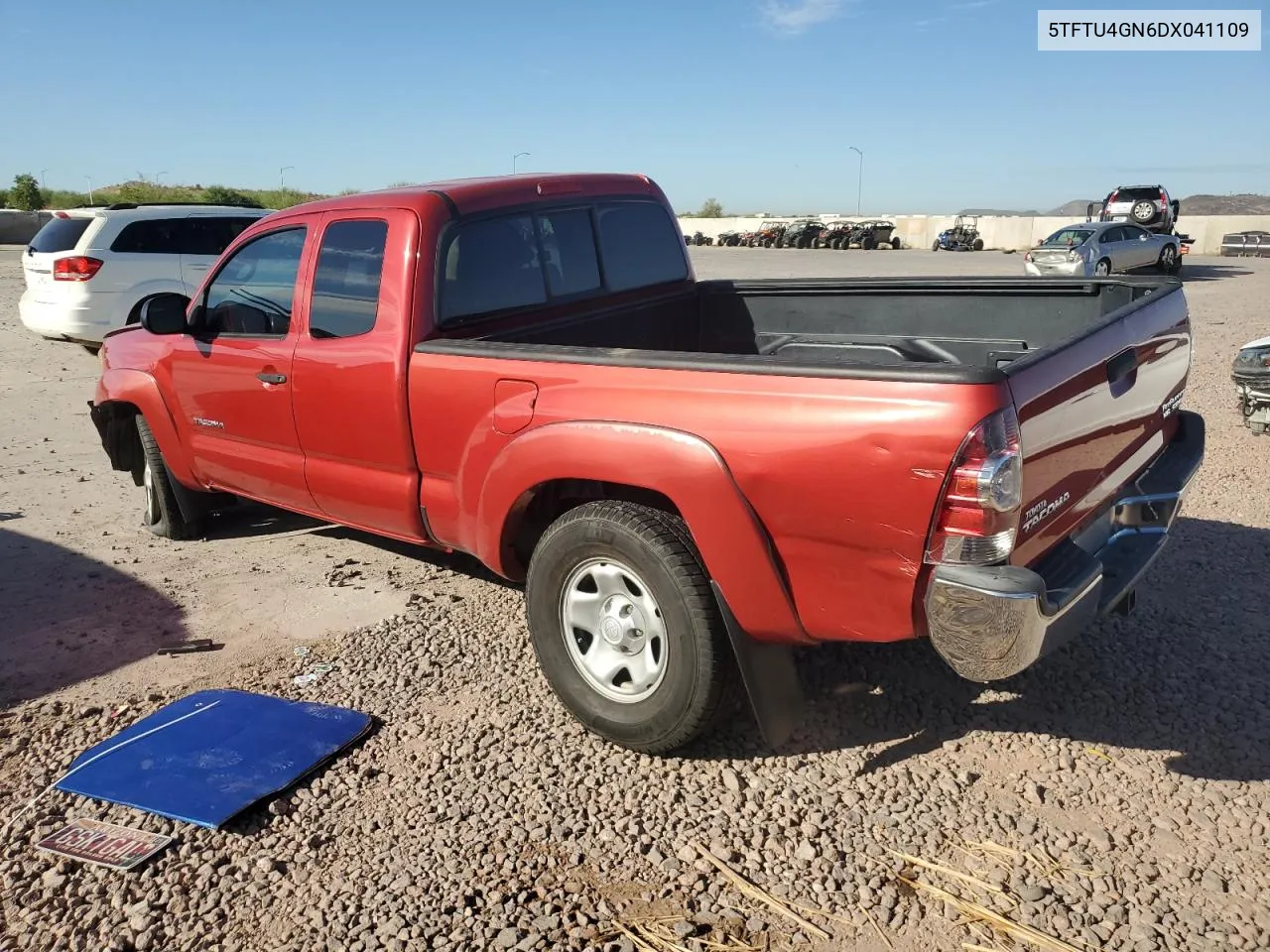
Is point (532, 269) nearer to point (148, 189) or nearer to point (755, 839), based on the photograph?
point (755, 839)

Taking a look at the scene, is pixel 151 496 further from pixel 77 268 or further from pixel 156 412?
pixel 77 268

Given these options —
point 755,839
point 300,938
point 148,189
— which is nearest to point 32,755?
point 300,938

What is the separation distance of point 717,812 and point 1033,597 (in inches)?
47.9

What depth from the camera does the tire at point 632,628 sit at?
3172 mm

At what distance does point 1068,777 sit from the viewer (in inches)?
130

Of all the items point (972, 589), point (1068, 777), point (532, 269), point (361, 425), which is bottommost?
point (1068, 777)

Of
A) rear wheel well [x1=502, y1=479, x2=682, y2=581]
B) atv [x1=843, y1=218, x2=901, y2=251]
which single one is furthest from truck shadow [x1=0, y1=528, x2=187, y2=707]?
atv [x1=843, y1=218, x2=901, y2=251]

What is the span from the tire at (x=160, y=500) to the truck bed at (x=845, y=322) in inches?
103

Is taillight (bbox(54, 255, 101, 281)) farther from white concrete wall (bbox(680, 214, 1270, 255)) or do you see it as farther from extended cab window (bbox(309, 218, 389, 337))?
white concrete wall (bbox(680, 214, 1270, 255))

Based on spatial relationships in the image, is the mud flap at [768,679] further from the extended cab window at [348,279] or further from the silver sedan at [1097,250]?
the silver sedan at [1097,250]

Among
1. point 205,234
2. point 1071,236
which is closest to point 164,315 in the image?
point 205,234

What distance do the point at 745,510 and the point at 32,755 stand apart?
2737mm

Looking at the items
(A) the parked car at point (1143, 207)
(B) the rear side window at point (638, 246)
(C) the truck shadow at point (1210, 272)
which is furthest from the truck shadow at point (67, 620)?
(A) the parked car at point (1143, 207)

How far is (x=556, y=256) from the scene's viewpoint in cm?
454
